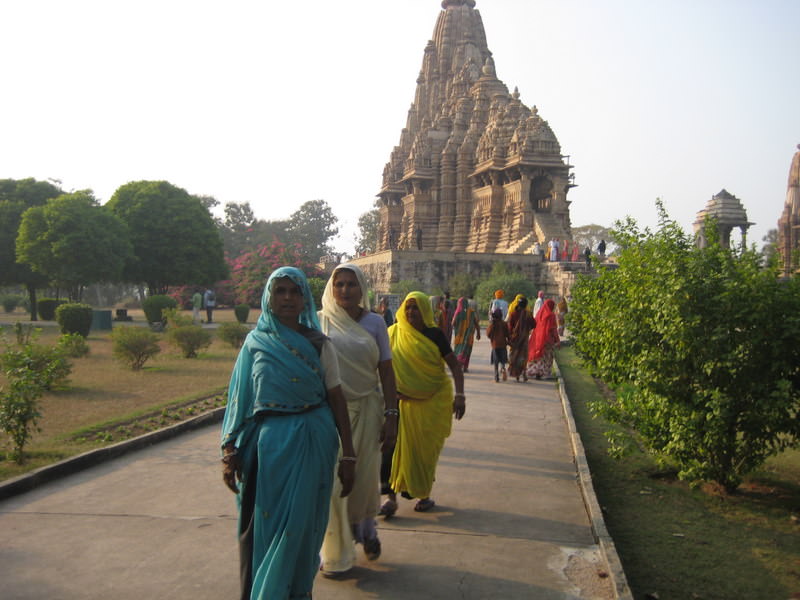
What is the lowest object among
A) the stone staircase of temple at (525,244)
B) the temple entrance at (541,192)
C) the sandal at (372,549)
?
the sandal at (372,549)

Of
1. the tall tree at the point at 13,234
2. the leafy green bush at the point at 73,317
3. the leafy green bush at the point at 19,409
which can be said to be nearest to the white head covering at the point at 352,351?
the leafy green bush at the point at 19,409

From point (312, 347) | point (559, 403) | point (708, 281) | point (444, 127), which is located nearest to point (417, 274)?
point (444, 127)

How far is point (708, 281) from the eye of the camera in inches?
196

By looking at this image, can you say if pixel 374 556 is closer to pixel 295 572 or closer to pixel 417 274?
pixel 295 572

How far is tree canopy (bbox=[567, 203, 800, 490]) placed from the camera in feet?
15.8

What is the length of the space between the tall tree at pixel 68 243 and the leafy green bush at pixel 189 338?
50.5ft

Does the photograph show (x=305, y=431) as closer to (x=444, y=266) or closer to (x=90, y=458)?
(x=90, y=458)

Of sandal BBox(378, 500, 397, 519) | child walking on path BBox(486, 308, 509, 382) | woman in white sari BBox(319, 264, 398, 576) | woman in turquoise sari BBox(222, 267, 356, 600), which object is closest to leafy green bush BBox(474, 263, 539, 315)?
child walking on path BBox(486, 308, 509, 382)

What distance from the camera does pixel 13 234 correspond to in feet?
108

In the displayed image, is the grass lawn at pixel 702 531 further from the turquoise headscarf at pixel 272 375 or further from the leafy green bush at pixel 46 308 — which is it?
the leafy green bush at pixel 46 308

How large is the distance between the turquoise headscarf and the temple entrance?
112ft

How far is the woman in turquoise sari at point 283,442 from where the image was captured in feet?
9.38

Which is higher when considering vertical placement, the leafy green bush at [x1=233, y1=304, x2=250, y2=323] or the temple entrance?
the temple entrance

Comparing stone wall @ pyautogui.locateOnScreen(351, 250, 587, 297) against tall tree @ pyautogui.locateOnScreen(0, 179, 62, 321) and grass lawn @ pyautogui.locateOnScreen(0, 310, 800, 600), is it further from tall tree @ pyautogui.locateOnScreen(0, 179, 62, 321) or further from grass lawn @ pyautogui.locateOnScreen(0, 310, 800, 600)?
grass lawn @ pyautogui.locateOnScreen(0, 310, 800, 600)
